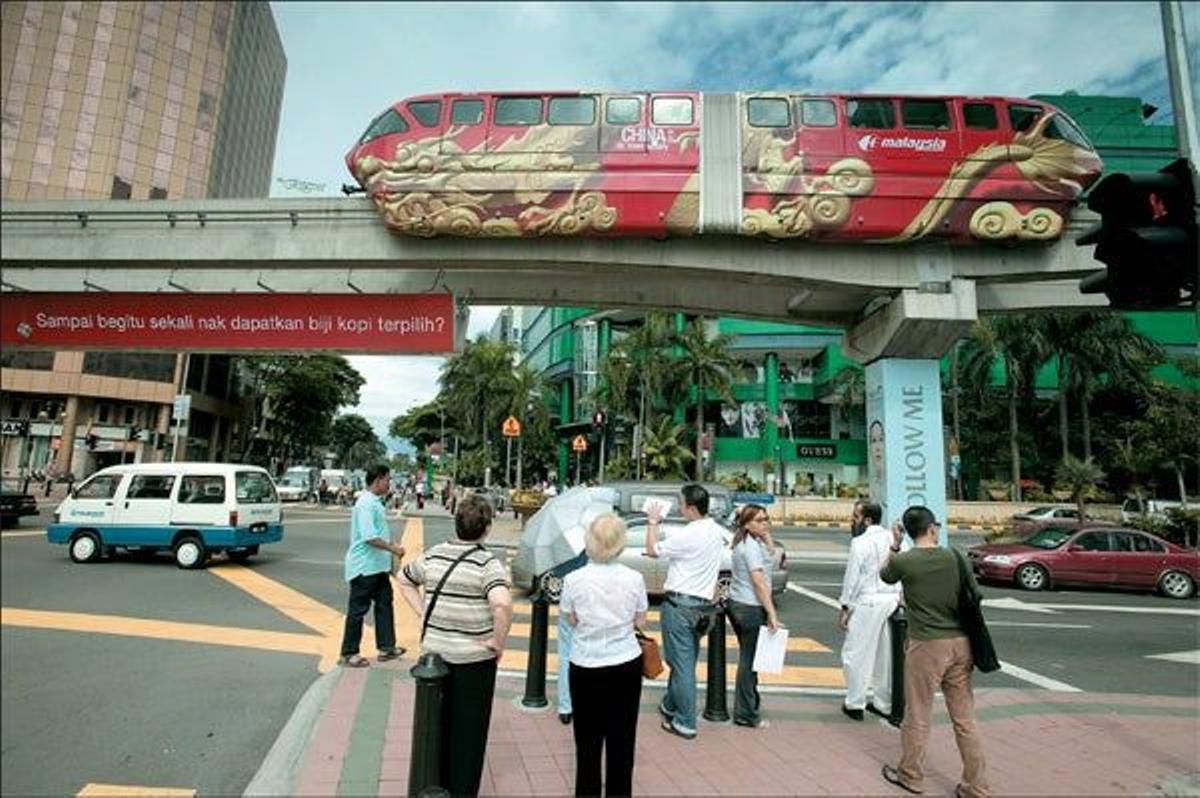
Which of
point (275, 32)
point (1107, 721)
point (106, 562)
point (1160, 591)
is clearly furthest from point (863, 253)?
point (106, 562)

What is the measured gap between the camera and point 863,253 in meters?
11.6

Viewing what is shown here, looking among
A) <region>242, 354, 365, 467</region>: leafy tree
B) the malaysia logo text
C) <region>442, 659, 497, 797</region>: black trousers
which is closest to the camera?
<region>442, 659, 497, 797</region>: black trousers

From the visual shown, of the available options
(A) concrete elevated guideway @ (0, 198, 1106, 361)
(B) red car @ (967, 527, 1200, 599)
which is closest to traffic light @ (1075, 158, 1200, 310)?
(A) concrete elevated guideway @ (0, 198, 1106, 361)

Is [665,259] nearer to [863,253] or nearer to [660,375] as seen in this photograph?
[863,253]

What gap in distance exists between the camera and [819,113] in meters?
10.8

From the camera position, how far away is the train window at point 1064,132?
1074cm

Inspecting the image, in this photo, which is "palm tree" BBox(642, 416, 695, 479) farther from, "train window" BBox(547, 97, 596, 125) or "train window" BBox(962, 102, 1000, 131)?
"train window" BBox(962, 102, 1000, 131)

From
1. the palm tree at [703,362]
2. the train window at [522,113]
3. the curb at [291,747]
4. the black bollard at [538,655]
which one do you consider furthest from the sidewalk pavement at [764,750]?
the palm tree at [703,362]

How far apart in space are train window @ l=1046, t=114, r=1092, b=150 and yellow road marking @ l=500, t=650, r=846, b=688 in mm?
9569

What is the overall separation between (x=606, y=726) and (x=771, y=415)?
135ft

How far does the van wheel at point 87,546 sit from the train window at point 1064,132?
17285mm

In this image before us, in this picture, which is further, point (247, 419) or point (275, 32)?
point (247, 419)

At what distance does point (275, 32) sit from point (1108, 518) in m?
35.9

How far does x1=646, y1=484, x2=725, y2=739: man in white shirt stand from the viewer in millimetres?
4824
